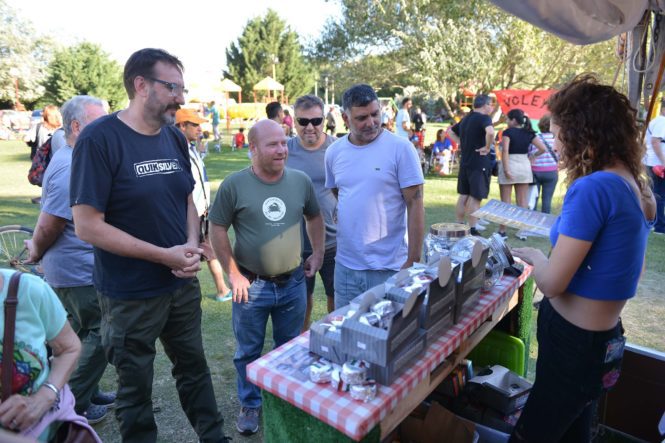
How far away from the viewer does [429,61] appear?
1642 cm

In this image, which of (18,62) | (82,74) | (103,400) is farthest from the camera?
(18,62)

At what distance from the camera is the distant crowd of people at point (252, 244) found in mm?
1661

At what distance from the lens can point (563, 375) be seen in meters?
1.77

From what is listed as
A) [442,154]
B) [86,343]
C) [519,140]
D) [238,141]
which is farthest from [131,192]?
[238,141]

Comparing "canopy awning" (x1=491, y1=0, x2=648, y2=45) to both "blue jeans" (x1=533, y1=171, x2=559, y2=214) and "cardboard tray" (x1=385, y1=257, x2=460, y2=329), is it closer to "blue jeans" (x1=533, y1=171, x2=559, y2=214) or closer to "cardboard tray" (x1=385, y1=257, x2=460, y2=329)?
"cardboard tray" (x1=385, y1=257, x2=460, y2=329)

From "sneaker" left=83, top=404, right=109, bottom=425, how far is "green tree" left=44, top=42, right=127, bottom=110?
92.3 ft

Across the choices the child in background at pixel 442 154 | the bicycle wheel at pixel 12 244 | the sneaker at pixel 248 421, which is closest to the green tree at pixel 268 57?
the child in background at pixel 442 154

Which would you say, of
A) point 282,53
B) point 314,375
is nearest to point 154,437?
point 314,375

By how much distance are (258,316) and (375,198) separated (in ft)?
3.32

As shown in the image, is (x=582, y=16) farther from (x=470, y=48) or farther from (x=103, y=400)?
(x=470, y=48)

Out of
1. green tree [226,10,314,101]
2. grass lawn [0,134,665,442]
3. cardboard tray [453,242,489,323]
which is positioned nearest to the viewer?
cardboard tray [453,242,489,323]

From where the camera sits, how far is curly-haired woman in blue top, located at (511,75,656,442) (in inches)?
63.1

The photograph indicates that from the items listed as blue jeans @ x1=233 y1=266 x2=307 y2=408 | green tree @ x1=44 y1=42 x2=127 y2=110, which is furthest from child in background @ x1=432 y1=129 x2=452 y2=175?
green tree @ x1=44 y1=42 x2=127 y2=110

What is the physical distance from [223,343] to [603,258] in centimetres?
311
